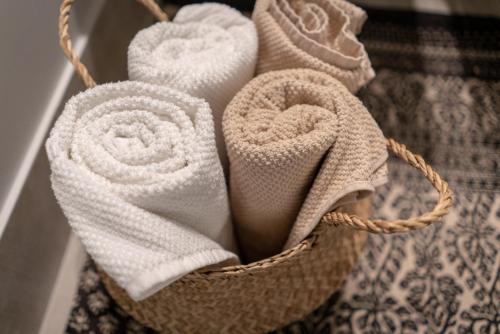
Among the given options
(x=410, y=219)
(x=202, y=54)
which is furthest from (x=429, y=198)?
(x=202, y=54)

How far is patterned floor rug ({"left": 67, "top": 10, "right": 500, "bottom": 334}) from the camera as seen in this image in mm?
789

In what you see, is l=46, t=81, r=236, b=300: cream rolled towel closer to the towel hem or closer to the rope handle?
the towel hem

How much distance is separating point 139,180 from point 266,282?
25cm

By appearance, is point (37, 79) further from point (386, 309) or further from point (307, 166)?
point (386, 309)

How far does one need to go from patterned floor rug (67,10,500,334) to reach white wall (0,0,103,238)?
0.23 metres

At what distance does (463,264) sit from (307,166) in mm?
454

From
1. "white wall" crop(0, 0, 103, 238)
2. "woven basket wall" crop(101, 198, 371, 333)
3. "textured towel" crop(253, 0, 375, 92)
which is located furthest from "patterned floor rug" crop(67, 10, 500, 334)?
"textured towel" crop(253, 0, 375, 92)

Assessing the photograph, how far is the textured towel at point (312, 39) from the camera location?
63 centimetres

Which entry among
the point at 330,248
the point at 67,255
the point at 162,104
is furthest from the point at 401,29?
the point at 67,255

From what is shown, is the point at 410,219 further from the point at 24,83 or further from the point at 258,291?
the point at 24,83

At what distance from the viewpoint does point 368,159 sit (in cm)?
56

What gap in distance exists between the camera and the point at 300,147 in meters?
0.53

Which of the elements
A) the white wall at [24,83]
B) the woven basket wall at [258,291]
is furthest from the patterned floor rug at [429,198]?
the white wall at [24,83]

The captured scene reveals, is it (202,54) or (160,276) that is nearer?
(160,276)
